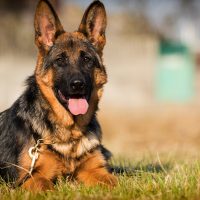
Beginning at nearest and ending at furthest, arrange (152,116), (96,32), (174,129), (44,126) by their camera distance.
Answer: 1. (44,126)
2. (96,32)
3. (174,129)
4. (152,116)

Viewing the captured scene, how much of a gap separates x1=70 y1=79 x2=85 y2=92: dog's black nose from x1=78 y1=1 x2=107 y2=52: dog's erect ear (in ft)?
2.70

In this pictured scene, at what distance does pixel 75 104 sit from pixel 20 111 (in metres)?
0.67

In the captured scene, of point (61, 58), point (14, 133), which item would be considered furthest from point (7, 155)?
point (61, 58)

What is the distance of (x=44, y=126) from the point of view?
6.66 meters

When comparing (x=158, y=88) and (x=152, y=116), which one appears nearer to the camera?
(x=152, y=116)

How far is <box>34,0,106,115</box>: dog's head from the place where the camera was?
6656 millimetres

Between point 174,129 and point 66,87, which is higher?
point 66,87

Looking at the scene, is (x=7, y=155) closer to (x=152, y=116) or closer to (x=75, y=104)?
(x=75, y=104)

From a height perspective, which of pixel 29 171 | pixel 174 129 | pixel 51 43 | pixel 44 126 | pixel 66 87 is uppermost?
pixel 51 43

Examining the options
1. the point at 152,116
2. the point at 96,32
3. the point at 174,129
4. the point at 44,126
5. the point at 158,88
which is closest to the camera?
the point at 44,126

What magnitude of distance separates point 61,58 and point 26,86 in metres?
0.54

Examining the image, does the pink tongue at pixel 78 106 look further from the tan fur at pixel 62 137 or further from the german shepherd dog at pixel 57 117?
the tan fur at pixel 62 137

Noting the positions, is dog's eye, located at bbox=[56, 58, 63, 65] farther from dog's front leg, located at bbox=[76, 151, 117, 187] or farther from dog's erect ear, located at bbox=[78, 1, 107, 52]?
dog's front leg, located at bbox=[76, 151, 117, 187]

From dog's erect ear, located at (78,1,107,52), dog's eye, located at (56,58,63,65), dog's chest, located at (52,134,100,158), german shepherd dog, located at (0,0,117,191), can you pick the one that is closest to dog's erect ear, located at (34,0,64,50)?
german shepherd dog, located at (0,0,117,191)
